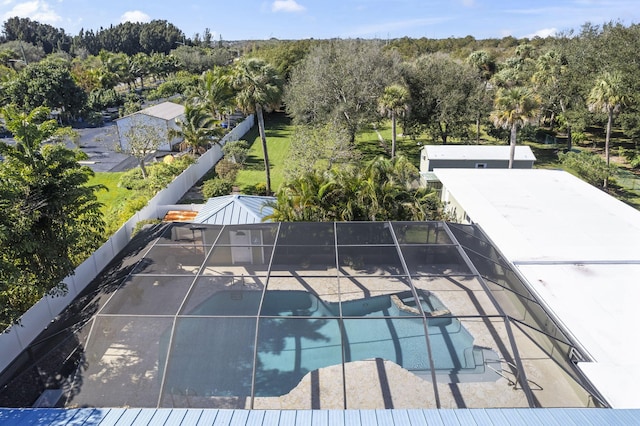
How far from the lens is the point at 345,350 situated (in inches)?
382

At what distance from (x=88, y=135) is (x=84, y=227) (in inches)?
1333

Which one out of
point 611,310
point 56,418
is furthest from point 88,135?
point 611,310

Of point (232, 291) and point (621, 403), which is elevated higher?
point (232, 291)

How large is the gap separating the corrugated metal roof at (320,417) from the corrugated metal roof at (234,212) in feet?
36.2

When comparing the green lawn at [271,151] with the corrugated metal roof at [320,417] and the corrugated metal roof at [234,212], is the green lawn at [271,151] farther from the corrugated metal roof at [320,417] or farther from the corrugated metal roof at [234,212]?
the corrugated metal roof at [320,417]

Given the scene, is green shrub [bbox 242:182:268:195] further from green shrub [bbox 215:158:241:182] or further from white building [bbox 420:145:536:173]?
white building [bbox 420:145:536:173]

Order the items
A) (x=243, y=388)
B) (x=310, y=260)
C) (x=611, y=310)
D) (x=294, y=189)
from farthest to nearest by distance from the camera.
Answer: (x=294, y=189) → (x=310, y=260) → (x=611, y=310) → (x=243, y=388)

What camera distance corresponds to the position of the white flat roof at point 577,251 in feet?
31.7

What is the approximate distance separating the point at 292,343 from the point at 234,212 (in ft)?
32.5

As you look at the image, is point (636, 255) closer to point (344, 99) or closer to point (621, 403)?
point (621, 403)

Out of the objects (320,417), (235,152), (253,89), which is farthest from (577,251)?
(235,152)

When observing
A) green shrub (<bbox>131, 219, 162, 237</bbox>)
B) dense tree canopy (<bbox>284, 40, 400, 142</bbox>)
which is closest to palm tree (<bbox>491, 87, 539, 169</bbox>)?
dense tree canopy (<bbox>284, 40, 400, 142</bbox>)

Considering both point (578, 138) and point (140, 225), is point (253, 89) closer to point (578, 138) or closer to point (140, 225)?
point (140, 225)

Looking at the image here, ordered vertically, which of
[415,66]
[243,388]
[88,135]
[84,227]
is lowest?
[243,388]
